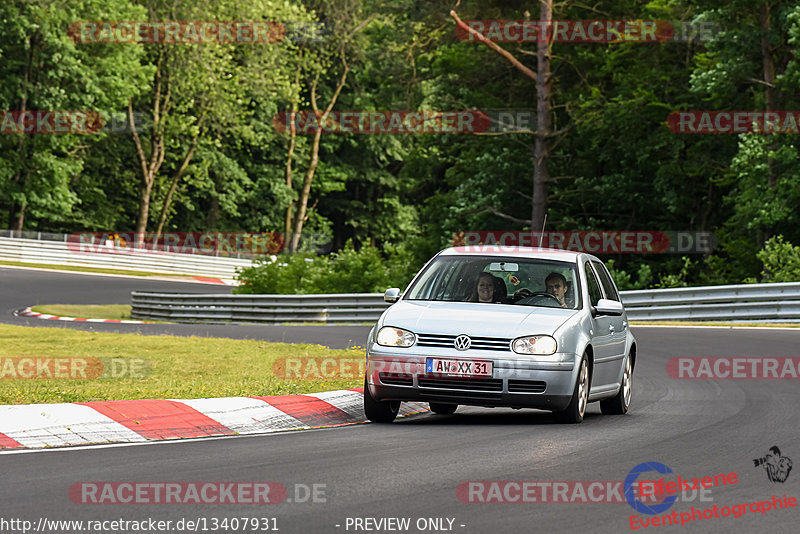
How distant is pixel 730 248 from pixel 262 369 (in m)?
21.0

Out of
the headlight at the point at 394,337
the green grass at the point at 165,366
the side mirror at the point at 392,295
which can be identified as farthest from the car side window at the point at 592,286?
the green grass at the point at 165,366

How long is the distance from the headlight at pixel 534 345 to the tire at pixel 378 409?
52.4 inches

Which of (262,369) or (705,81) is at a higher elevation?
(705,81)

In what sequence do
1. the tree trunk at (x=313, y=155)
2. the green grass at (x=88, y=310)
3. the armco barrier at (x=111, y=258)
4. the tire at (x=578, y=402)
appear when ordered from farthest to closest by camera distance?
the tree trunk at (x=313, y=155), the armco barrier at (x=111, y=258), the green grass at (x=88, y=310), the tire at (x=578, y=402)

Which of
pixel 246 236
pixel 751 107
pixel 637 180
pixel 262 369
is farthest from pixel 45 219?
pixel 262 369

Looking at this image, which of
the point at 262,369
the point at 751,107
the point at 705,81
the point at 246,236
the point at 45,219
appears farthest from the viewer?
the point at 246,236

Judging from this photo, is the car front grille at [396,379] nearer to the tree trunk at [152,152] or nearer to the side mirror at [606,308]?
the side mirror at [606,308]

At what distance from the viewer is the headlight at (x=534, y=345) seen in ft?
33.7

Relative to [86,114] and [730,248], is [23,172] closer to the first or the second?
[86,114]

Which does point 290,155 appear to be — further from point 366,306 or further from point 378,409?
point 378,409

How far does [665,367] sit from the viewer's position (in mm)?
17078

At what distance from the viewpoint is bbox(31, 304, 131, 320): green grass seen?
3338 centimetres

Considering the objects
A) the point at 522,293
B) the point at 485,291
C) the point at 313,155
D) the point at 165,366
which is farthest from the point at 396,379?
the point at 313,155

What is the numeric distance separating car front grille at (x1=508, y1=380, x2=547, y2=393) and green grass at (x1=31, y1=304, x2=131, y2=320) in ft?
77.9
